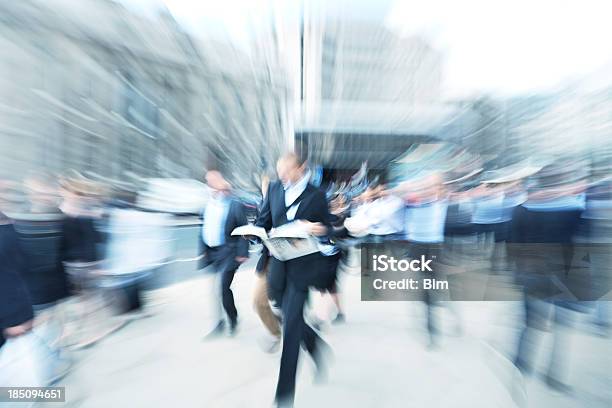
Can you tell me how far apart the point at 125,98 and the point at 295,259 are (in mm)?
1007

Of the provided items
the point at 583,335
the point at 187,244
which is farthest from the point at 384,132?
the point at 583,335

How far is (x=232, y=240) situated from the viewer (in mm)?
1861

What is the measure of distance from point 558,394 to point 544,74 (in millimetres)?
1517

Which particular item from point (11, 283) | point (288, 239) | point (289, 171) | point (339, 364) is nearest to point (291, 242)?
point (288, 239)

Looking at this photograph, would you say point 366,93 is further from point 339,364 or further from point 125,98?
point 339,364

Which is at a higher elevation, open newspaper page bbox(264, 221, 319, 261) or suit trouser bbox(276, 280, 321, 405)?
open newspaper page bbox(264, 221, 319, 261)

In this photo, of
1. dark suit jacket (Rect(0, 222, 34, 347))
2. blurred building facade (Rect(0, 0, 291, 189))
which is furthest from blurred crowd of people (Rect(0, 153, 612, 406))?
blurred building facade (Rect(0, 0, 291, 189))

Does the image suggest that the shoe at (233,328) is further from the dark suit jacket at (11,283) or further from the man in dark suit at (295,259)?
the dark suit jacket at (11,283)

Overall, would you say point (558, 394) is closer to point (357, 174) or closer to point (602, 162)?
point (602, 162)

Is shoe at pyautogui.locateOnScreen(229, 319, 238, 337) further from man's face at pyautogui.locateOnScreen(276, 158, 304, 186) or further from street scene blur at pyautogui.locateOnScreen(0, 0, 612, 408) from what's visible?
man's face at pyautogui.locateOnScreen(276, 158, 304, 186)

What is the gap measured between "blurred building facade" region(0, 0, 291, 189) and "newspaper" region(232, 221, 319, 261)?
0.73 feet

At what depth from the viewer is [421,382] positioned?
187 centimetres

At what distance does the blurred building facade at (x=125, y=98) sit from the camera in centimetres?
153

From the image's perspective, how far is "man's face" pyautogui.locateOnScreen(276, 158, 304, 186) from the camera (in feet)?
5.49
